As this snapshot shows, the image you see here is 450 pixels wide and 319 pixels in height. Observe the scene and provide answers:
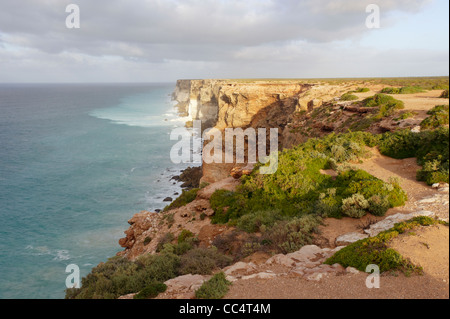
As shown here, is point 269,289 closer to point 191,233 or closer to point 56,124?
point 191,233

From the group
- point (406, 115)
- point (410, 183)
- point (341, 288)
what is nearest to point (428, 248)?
point (341, 288)

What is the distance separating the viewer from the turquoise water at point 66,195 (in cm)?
1822

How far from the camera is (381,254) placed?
5508 mm

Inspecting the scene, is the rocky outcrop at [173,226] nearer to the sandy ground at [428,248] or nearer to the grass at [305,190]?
the grass at [305,190]

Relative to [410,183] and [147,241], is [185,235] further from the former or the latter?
[410,183]

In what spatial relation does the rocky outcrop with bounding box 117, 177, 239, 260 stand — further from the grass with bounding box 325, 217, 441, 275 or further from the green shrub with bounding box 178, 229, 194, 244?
the grass with bounding box 325, 217, 441, 275

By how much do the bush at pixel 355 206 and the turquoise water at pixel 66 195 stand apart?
16.2 m

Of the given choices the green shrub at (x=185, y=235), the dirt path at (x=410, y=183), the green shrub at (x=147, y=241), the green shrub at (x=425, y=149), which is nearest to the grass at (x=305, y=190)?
the dirt path at (x=410, y=183)

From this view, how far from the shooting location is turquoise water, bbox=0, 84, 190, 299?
59.8 ft

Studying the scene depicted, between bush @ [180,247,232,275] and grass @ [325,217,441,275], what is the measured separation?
2713mm

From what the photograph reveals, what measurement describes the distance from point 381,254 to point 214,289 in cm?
342

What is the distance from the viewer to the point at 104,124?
6881 centimetres
